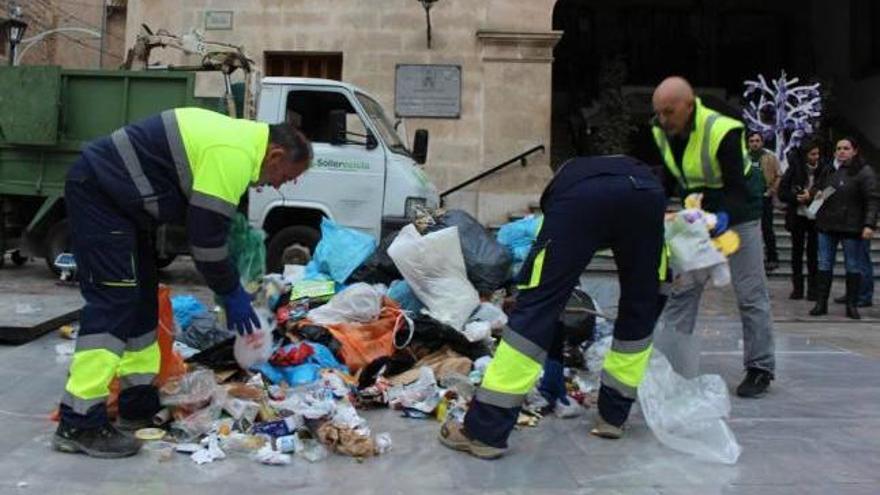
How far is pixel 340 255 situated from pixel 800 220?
5.80 meters

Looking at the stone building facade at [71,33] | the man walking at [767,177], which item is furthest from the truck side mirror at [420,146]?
the stone building facade at [71,33]

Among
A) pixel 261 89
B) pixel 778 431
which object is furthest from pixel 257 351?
pixel 261 89

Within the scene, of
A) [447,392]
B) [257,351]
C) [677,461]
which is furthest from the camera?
[447,392]

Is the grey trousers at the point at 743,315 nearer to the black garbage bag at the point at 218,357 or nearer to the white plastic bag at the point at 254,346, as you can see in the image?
the white plastic bag at the point at 254,346

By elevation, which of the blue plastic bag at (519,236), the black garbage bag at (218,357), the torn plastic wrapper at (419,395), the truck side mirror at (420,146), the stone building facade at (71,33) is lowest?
the torn plastic wrapper at (419,395)

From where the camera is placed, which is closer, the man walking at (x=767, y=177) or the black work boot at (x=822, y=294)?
the black work boot at (x=822, y=294)

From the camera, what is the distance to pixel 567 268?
405 centimetres

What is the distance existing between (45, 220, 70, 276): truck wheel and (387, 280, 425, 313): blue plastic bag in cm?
530

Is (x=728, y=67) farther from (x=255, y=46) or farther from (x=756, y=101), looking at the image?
(x=255, y=46)

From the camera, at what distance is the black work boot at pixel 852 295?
8875mm

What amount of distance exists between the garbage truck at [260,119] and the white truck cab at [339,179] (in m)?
0.01

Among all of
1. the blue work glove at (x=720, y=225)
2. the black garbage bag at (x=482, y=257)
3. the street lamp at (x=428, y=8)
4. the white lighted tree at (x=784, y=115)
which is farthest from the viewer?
the white lighted tree at (x=784, y=115)

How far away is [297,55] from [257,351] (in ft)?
33.5

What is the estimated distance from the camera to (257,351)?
4465mm
